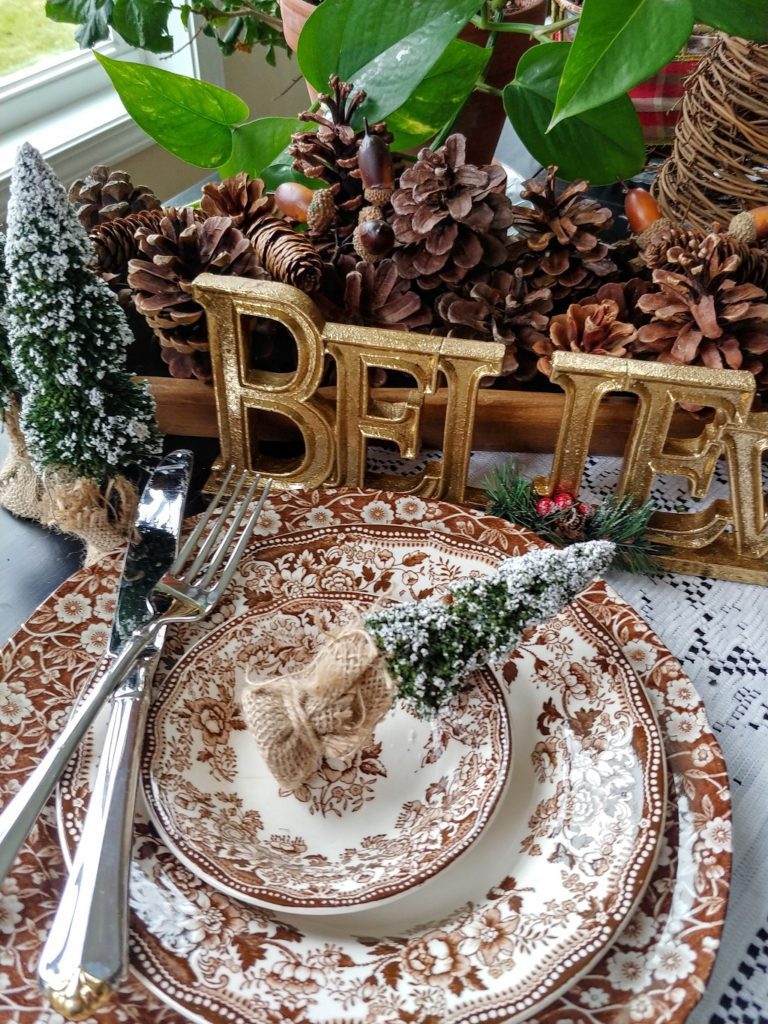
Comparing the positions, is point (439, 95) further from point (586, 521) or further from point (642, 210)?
point (586, 521)

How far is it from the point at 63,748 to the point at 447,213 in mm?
386

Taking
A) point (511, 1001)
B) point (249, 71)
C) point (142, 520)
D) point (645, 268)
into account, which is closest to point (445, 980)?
point (511, 1001)

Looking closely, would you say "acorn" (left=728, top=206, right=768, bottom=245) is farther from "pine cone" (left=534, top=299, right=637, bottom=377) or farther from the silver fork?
the silver fork

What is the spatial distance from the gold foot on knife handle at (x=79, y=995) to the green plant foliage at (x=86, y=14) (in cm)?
77

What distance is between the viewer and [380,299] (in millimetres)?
555

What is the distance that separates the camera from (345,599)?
49 centimetres

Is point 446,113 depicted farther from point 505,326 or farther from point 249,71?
point 249,71

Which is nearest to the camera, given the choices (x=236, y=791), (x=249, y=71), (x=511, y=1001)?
(x=511, y=1001)

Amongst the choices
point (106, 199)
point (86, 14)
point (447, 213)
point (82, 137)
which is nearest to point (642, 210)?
point (447, 213)

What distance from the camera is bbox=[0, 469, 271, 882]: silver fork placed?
36 centimetres

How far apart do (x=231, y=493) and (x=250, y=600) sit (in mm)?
109

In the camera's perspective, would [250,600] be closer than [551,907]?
No

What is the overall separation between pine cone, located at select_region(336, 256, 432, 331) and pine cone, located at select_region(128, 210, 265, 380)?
65 mm

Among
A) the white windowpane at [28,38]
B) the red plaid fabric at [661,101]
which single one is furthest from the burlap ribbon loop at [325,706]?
the white windowpane at [28,38]
